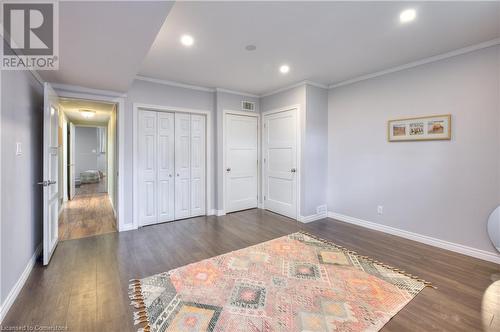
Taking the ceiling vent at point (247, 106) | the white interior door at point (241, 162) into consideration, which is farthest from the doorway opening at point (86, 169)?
the ceiling vent at point (247, 106)

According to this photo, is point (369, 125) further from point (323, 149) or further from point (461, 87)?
point (461, 87)

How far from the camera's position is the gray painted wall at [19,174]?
192cm

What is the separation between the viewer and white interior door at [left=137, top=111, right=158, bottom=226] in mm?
4039

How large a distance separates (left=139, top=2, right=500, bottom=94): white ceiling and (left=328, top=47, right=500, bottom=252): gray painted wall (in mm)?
357

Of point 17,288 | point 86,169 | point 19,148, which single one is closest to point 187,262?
point 17,288

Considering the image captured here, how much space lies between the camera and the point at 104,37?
6.65 ft

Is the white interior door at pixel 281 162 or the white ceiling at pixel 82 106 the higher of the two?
the white ceiling at pixel 82 106

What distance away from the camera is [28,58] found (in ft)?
7.66

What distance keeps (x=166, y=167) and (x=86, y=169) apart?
314 inches

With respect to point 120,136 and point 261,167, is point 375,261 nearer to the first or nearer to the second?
point 261,167

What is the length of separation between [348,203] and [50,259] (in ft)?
14.6

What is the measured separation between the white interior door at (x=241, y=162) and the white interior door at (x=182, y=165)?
2.50 ft

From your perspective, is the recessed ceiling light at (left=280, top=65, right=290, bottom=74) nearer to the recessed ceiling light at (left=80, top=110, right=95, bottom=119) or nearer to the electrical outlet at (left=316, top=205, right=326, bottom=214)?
the electrical outlet at (left=316, top=205, right=326, bottom=214)

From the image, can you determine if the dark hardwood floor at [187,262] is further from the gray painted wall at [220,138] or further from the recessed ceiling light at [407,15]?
the recessed ceiling light at [407,15]
